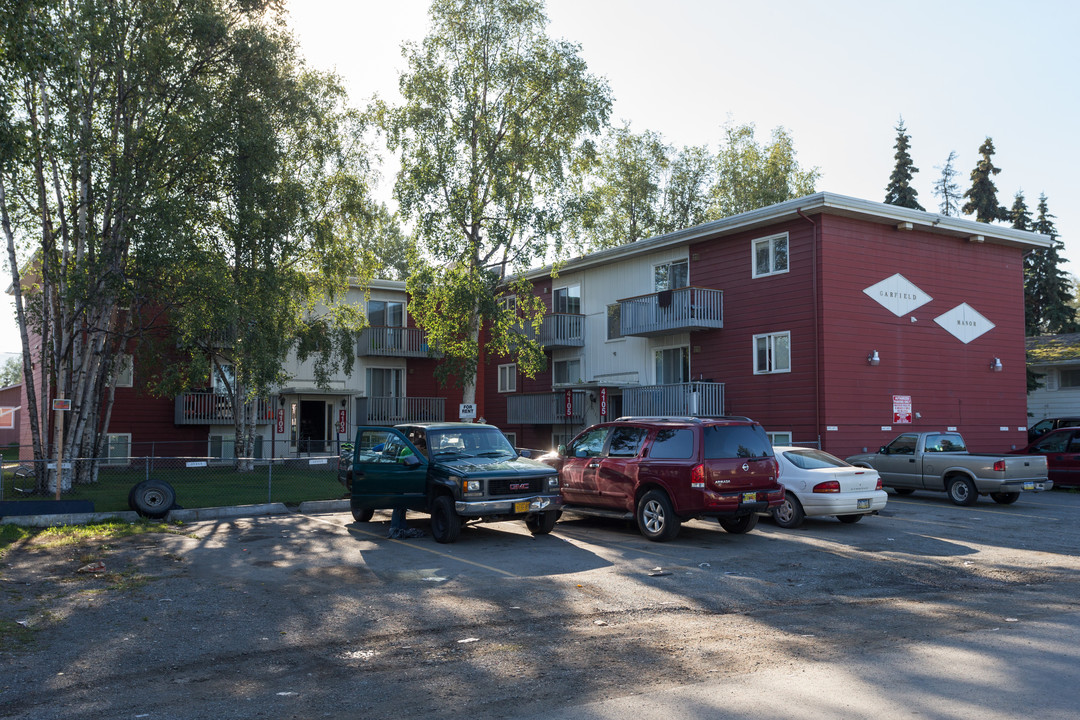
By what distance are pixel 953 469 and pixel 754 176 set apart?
3024cm

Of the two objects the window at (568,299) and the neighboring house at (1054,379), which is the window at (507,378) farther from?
the neighboring house at (1054,379)

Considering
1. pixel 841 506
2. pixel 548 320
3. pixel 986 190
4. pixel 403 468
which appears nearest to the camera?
pixel 403 468

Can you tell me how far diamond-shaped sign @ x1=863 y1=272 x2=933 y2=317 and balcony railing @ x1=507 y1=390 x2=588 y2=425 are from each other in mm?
11663

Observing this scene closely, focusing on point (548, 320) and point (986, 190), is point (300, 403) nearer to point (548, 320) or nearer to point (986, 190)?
point (548, 320)

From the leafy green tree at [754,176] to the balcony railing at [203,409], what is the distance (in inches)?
1104

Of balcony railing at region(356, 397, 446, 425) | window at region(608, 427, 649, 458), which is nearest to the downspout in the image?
window at region(608, 427, 649, 458)

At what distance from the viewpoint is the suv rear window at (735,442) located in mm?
13203

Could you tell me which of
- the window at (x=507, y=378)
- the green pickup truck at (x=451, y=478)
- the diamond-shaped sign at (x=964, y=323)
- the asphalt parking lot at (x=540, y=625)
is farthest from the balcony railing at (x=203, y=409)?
the diamond-shaped sign at (x=964, y=323)

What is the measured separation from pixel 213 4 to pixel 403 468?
14853 millimetres

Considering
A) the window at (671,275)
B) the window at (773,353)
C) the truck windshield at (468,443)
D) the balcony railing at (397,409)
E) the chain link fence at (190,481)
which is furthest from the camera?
the balcony railing at (397,409)

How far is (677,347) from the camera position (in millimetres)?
29516

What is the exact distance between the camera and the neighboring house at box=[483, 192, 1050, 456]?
973 inches

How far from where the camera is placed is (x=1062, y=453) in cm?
2311

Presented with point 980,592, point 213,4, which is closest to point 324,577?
point 980,592
